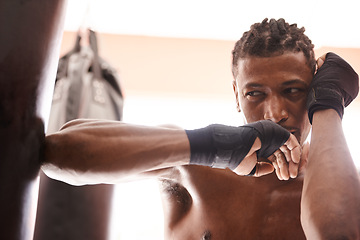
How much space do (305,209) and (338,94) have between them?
279 mm

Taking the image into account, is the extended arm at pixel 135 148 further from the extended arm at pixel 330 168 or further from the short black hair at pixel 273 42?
the short black hair at pixel 273 42

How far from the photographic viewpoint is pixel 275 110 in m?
1.02

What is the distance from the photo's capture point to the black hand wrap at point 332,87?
948 mm

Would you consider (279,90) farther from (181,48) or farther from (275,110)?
(181,48)

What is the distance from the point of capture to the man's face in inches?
40.6

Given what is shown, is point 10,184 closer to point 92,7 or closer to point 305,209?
point 305,209

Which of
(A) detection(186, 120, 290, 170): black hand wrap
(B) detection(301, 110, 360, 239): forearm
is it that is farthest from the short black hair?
(A) detection(186, 120, 290, 170): black hand wrap

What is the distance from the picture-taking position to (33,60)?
2.13ft

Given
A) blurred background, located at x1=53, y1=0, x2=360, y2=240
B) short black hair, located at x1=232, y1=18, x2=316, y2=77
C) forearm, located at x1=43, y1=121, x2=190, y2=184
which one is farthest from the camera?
blurred background, located at x1=53, y1=0, x2=360, y2=240

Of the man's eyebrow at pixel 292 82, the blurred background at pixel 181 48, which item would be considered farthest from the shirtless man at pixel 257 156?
the blurred background at pixel 181 48

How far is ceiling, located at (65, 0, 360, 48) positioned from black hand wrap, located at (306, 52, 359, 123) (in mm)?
1457

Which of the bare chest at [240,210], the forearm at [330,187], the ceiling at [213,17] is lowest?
the bare chest at [240,210]

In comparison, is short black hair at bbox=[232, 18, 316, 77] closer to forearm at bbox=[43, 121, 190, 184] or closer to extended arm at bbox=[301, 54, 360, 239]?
extended arm at bbox=[301, 54, 360, 239]

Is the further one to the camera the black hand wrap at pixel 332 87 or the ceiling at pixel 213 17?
the ceiling at pixel 213 17
